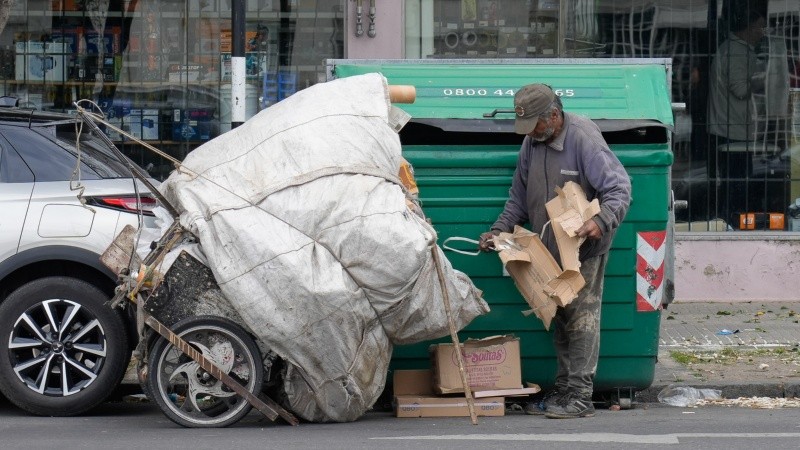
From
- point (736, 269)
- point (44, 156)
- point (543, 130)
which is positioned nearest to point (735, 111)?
point (736, 269)

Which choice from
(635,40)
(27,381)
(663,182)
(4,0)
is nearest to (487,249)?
(663,182)

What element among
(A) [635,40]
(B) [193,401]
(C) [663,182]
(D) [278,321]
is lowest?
(B) [193,401]

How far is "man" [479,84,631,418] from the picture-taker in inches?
271

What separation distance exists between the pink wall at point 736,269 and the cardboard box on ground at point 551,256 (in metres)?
5.01

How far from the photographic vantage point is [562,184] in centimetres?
704

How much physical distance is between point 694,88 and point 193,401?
22.1 feet

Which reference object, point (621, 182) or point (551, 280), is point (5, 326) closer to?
point (551, 280)

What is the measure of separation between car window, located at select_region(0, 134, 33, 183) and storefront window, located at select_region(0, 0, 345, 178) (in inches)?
174

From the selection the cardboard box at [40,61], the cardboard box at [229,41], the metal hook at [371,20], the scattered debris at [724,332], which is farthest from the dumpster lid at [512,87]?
the cardboard box at [40,61]

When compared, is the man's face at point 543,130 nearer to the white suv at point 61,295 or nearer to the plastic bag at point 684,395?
the plastic bag at point 684,395

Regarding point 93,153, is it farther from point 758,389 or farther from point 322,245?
point 758,389

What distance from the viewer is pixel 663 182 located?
7285 millimetres

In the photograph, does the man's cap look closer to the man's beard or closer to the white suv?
the man's beard

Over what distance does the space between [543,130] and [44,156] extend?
9.42 ft
